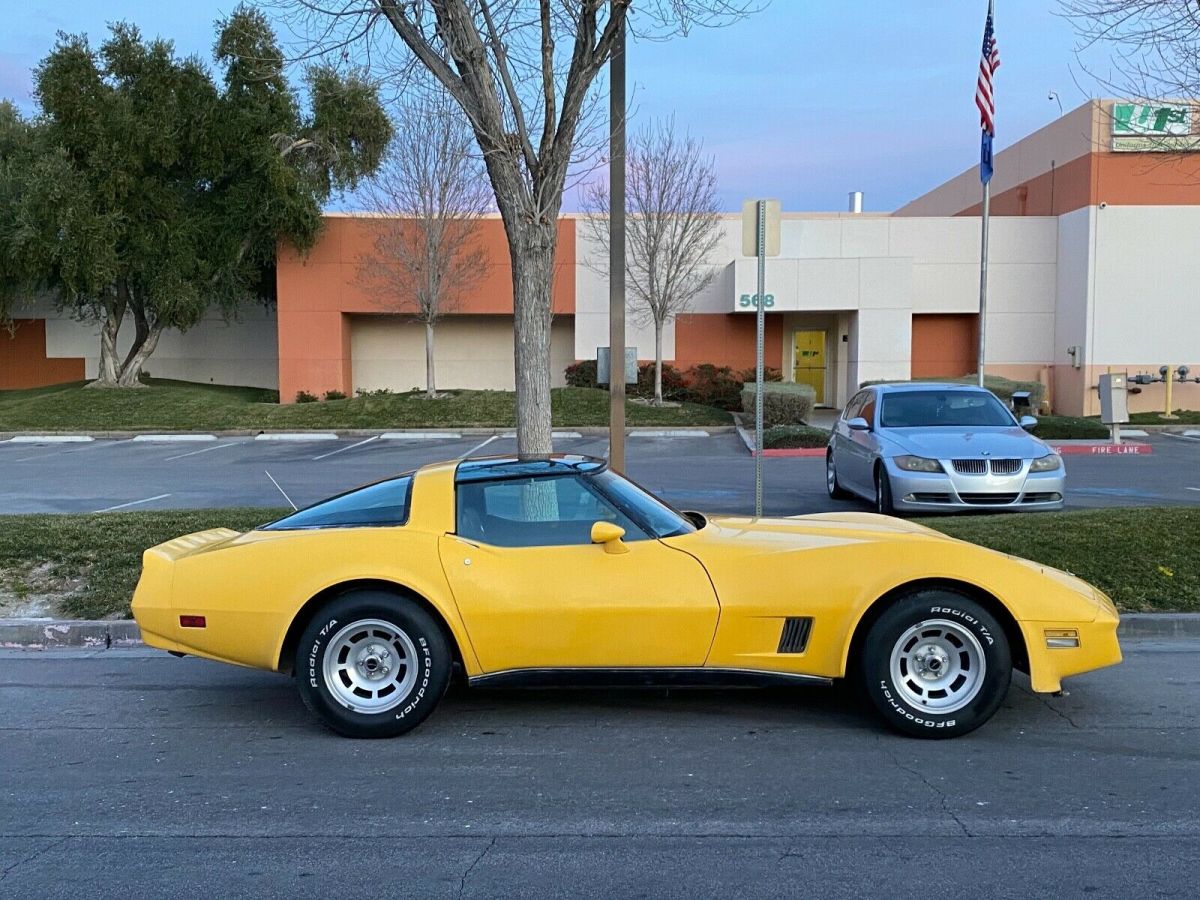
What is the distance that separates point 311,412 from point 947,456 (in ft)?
63.5

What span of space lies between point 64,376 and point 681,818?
35599mm

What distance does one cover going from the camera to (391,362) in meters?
31.2

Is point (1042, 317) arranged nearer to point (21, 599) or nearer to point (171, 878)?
point (21, 599)

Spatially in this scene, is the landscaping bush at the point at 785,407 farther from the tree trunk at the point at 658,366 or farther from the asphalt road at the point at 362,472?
the tree trunk at the point at 658,366

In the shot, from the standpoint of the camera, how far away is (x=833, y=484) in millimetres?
13125

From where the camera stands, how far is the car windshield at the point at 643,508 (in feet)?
17.3

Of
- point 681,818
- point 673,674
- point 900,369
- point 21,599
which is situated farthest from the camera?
point 900,369

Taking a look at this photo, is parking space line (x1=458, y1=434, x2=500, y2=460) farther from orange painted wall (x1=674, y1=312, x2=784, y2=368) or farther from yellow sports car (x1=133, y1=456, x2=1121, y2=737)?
yellow sports car (x1=133, y1=456, x2=1121, y2=737)

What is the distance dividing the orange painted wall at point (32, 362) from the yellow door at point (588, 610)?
33788 mm

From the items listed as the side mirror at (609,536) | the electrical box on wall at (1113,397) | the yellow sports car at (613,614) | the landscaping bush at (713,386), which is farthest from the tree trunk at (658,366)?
the side mirror at (609,536)

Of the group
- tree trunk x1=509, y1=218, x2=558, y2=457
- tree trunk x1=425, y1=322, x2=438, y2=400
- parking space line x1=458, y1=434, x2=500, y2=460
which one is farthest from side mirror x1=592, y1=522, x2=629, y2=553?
tree trunk x1=425, y1=322, x2=438, y2=400

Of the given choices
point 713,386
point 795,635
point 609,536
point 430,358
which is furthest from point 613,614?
point 430,358

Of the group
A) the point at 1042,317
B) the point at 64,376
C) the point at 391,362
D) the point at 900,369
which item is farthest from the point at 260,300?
the point at 1042,317

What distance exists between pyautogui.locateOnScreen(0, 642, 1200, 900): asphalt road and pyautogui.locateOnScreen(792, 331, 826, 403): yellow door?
23435mm
